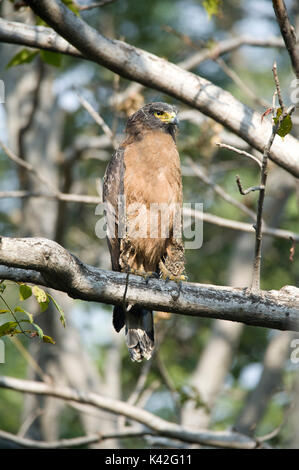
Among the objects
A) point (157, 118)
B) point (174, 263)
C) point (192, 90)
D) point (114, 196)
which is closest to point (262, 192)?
point (192, 90)

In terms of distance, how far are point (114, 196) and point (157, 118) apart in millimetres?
873

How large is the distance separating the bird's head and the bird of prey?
0.44 feet

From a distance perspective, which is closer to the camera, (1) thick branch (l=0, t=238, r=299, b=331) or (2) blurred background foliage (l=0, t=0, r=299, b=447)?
(1) thick branch (l=0, t=238, r=299, b=331)

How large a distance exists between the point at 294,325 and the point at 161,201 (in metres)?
1.62

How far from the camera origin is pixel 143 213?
14.5 ft

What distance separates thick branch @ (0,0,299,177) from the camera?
352 centimetres

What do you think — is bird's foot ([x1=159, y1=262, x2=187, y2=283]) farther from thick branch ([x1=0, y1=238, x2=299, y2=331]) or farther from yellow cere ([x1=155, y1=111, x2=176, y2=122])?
yellow cere ([x1=155, y1=111, x2=176, y2=122])

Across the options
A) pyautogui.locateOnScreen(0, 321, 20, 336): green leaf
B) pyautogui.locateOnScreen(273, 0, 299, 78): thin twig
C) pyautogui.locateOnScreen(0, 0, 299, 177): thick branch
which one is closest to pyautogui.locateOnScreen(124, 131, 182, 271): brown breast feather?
pyautogui.locateOnScreen(0, 0, 299, 177): thick branch

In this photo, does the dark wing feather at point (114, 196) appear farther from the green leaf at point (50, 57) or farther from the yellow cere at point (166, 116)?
the green leaf at point (50, 57)

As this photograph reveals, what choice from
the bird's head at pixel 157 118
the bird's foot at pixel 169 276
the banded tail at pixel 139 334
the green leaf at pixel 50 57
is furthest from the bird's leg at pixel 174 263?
the green leaf at pixel 50 57

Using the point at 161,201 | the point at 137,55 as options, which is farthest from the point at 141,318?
the point at 137,55

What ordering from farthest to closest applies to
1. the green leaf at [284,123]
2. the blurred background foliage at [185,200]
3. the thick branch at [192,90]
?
the blurred background foliage at [185,200] < the thick branch at [192,90] < the green leaf at [284,123]

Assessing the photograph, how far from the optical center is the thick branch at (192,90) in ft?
11.6

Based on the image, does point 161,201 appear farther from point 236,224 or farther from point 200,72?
point 200,72
